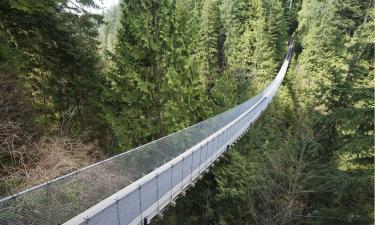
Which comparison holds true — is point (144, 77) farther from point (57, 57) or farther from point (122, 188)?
point (122, 188)

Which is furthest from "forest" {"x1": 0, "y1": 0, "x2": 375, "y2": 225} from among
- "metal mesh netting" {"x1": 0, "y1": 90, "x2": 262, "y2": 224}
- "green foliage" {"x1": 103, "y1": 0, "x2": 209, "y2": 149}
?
"metal mesh netting" {"x1": 0, "y1": 90, "x2": 262, "y2": 224}

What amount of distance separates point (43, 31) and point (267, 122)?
652 inches

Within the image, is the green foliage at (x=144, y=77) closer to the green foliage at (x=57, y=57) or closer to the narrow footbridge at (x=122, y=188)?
the green foliage at (x=57, y=57)

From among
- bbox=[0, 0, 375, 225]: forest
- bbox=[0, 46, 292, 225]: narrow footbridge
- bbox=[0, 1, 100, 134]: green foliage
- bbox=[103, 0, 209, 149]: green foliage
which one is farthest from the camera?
bbox=[103, 0, 209, 149]: green foliage

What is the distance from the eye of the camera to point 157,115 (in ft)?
48.4

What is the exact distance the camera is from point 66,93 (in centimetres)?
1448

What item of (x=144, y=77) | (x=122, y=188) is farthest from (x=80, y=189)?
(x=144, y=77)

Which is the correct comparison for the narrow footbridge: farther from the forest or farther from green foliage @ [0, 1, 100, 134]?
green foliage @ [0, 1, 100, 134]

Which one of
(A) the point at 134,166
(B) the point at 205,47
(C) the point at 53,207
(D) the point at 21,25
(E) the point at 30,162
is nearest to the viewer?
(C) the point at 53,207

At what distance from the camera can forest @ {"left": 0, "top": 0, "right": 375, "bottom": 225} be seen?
8484 millimetres

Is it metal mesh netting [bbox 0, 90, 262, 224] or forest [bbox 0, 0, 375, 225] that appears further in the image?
forest [bbox 0, 0, 375, 225]

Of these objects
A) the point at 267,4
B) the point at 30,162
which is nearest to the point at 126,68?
the point at 30,162

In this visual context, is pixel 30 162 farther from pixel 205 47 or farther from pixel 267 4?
pixel 267 4

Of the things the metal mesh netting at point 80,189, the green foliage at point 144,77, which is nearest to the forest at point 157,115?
the green foliage at point 144,77
